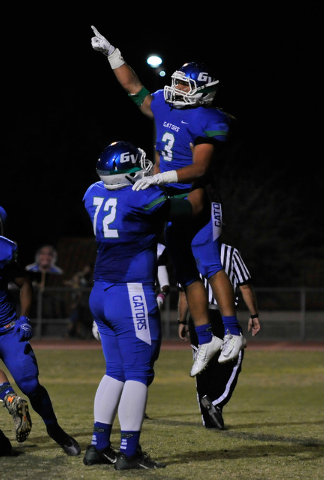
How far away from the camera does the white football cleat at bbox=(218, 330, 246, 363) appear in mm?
6480

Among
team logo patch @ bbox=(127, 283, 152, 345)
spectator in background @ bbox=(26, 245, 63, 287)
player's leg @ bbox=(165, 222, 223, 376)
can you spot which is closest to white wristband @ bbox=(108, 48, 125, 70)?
player's leg @ bbox=(165, 222, 223, 376)

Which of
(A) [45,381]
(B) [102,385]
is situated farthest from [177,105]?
(A) [45,381]

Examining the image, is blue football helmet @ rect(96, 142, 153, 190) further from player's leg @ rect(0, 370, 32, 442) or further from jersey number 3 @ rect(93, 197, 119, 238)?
player's leg @ rect(0, 370, 32, 442)

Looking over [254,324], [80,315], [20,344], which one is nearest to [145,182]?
[20,344]

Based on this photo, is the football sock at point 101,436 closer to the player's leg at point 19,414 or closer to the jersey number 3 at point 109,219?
the player's leg at point 19,414

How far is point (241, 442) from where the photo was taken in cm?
731

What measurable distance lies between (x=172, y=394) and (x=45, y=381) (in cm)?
270

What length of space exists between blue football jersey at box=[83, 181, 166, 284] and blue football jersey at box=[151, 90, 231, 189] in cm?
64

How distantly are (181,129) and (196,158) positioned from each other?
1.05 ft

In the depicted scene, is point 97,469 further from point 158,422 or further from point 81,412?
point 81,412

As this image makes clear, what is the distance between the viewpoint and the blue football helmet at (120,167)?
6047 millimetres

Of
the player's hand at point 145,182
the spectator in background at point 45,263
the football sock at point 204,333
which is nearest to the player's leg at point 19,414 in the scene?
the football sock at point 204,333

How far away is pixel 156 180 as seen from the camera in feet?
19.5

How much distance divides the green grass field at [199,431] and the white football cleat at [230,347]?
2.56ft
